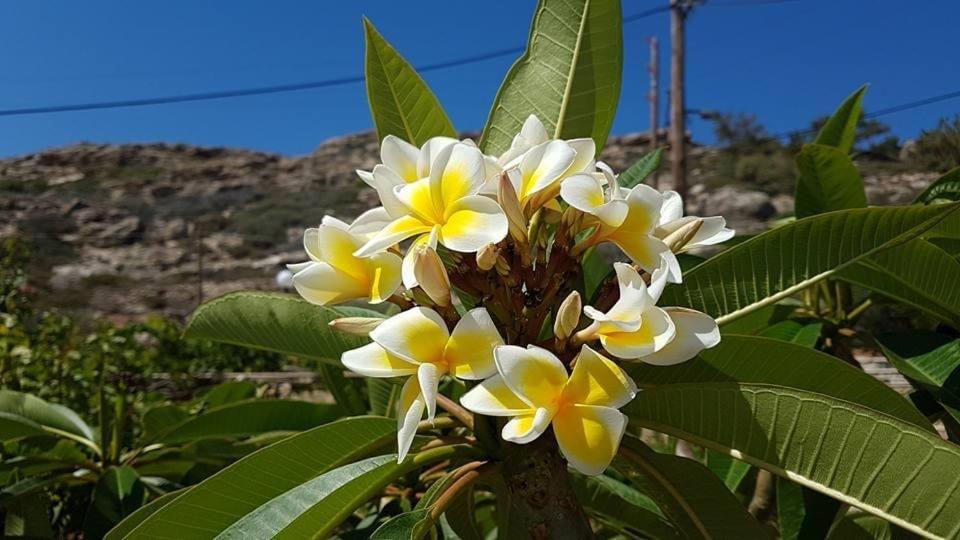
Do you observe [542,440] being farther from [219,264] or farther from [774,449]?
[219,264]

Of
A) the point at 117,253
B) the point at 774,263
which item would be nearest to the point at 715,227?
the point at 774,263

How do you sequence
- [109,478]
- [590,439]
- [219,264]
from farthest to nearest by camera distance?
[219,264] → [109,478] → [590,439]

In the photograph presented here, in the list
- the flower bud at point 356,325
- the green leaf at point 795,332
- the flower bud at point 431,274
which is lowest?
the green leaf at point 795,332

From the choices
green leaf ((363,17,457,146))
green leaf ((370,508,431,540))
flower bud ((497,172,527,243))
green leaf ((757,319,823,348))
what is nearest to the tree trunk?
green leaf ((370,508,431,540))

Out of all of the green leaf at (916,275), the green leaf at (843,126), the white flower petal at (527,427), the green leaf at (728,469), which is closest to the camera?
the white flower petal at (527,427)

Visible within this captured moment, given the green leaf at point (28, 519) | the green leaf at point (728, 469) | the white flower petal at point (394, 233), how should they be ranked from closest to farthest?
the white flower petal at point (394, 233)
the green leaf at point (728, 469)
the green leaf at point (28, 519)

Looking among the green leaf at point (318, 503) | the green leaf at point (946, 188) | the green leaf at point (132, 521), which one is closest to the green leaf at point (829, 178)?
the green leaf at point (946, 188)

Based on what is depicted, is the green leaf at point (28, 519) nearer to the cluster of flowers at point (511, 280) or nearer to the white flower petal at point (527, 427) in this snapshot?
the cluster of flowers at point (511, 280)
